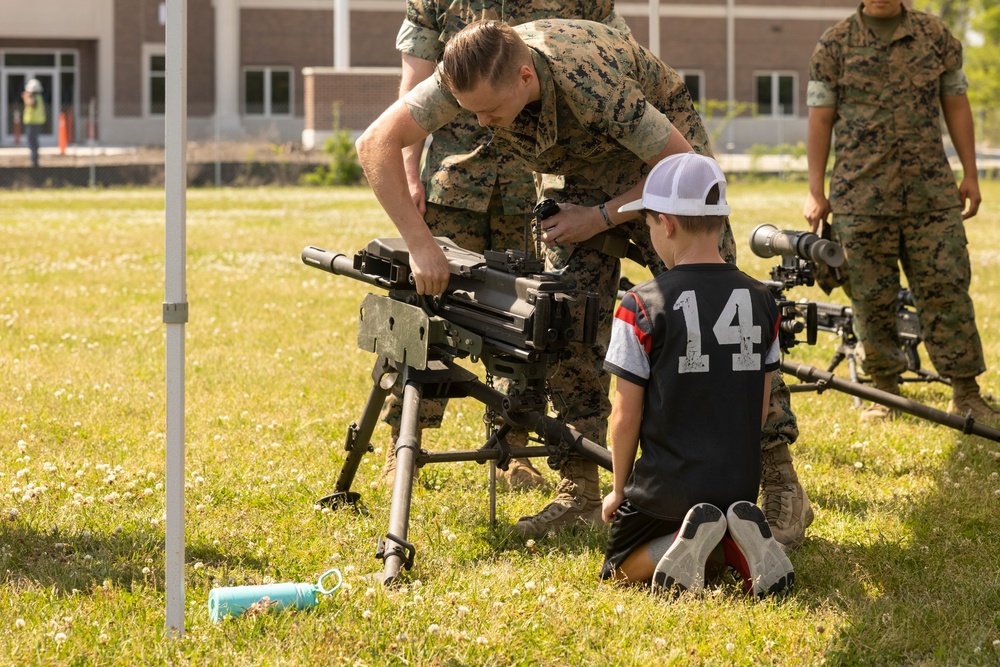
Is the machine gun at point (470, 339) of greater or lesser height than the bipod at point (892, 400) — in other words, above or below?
above

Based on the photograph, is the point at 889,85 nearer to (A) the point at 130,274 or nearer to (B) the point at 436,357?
(B) the point at 436,357

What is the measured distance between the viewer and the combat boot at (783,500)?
178 inches

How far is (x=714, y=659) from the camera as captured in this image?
349 centimetres

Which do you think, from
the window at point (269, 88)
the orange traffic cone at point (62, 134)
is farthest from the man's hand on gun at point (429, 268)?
the window at point (269, 88)

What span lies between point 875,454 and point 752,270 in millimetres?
7676

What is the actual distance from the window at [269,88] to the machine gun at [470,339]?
42.8 metres

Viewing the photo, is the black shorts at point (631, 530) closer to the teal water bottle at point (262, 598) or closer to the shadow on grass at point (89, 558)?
the teal water bottle at point (262, 598)

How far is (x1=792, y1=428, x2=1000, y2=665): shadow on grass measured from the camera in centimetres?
358

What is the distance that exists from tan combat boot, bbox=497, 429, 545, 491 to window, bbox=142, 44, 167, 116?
41.1 m

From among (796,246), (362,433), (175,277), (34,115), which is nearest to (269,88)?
(34,115)

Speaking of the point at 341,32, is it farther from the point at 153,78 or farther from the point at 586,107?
the point at 586,107

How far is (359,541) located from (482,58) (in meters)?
1.82

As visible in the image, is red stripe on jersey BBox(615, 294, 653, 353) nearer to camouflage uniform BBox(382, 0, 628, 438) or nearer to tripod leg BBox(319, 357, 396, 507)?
tripod leg BBox(319, 357, 396, 507)

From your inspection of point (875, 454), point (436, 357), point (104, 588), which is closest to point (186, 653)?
point (104, 588)
